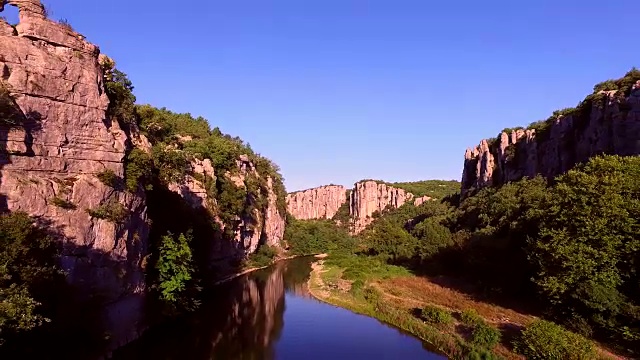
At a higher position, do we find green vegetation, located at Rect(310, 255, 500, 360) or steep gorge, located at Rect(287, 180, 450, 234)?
steep gorge, located at Rect(287, 180, 450, 234)

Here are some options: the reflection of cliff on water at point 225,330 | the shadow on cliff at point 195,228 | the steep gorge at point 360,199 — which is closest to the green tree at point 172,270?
the shadow on cliff at point 195,228

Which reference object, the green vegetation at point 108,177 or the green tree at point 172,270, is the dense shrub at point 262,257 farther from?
the green vegetation at point 108,177

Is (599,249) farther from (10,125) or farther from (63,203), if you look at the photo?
(10,125)

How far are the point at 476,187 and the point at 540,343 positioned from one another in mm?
66920

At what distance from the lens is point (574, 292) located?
28062 mm

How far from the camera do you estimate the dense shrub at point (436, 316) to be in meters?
33.1

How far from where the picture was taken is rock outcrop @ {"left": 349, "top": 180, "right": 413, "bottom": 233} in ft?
502

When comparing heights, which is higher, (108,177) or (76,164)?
(76,164)

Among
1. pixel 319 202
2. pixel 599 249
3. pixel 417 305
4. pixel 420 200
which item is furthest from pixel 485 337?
pixel 319 202

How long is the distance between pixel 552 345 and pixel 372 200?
132 meters

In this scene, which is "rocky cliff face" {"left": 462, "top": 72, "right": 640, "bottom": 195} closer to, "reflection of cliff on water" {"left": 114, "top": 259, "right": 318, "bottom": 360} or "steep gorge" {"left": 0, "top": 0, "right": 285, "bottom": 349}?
"reflection of cliff on water" {"left": 114, "top": 259, "right": 318, "bottom": 360}

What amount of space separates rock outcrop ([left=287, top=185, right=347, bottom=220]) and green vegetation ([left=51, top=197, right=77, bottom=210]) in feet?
474

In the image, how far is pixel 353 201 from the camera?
162875mm

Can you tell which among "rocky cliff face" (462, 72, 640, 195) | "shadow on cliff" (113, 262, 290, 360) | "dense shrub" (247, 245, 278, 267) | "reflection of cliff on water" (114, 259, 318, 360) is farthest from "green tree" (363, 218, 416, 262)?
"shadow on cliff" (113, 262, 290, 360)
